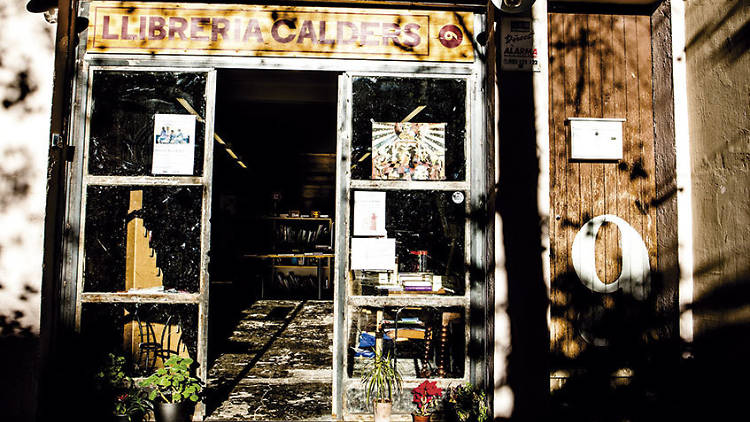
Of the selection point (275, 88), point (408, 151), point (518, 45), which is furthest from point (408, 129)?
point (275, 88)

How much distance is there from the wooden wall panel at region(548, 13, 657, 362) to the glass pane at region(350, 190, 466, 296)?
2.82 feet

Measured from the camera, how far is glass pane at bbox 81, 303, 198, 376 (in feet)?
12.7

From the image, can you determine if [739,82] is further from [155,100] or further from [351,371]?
[155,100]

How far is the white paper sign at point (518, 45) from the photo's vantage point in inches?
149

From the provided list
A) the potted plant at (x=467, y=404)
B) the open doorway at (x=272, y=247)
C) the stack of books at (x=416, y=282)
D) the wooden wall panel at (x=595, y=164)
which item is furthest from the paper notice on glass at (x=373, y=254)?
the wooden wall panel at (x=595, y=164)

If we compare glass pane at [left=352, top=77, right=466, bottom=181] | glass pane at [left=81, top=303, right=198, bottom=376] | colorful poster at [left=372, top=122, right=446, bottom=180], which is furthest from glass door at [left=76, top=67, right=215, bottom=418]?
colorful poster at [left=372, top=122, right=446, bottom=180]

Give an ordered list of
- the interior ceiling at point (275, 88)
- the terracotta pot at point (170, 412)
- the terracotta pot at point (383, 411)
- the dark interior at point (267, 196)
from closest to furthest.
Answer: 1. the terracotta pot at point (170, 412)
2. the terracotta pot at point (383, 411)
3. the interior ceiling at point (275, 88)
4. the dark interior at point (267, 196)

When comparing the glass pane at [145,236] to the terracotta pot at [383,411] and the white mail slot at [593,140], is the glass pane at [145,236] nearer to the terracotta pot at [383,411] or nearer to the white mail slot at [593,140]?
the terracotta pot at [383,411]

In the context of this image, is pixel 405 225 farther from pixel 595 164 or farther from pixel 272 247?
pixel 272 247

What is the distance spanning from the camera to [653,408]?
12.7ft

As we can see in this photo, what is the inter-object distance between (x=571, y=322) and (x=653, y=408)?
1001 mm

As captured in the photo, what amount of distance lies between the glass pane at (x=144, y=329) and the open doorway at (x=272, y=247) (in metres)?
0.50

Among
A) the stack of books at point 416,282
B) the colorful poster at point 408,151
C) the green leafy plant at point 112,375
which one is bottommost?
the green leafy plant at point 112,375

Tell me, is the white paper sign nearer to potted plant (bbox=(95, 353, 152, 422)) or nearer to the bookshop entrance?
the bookshop entrance
